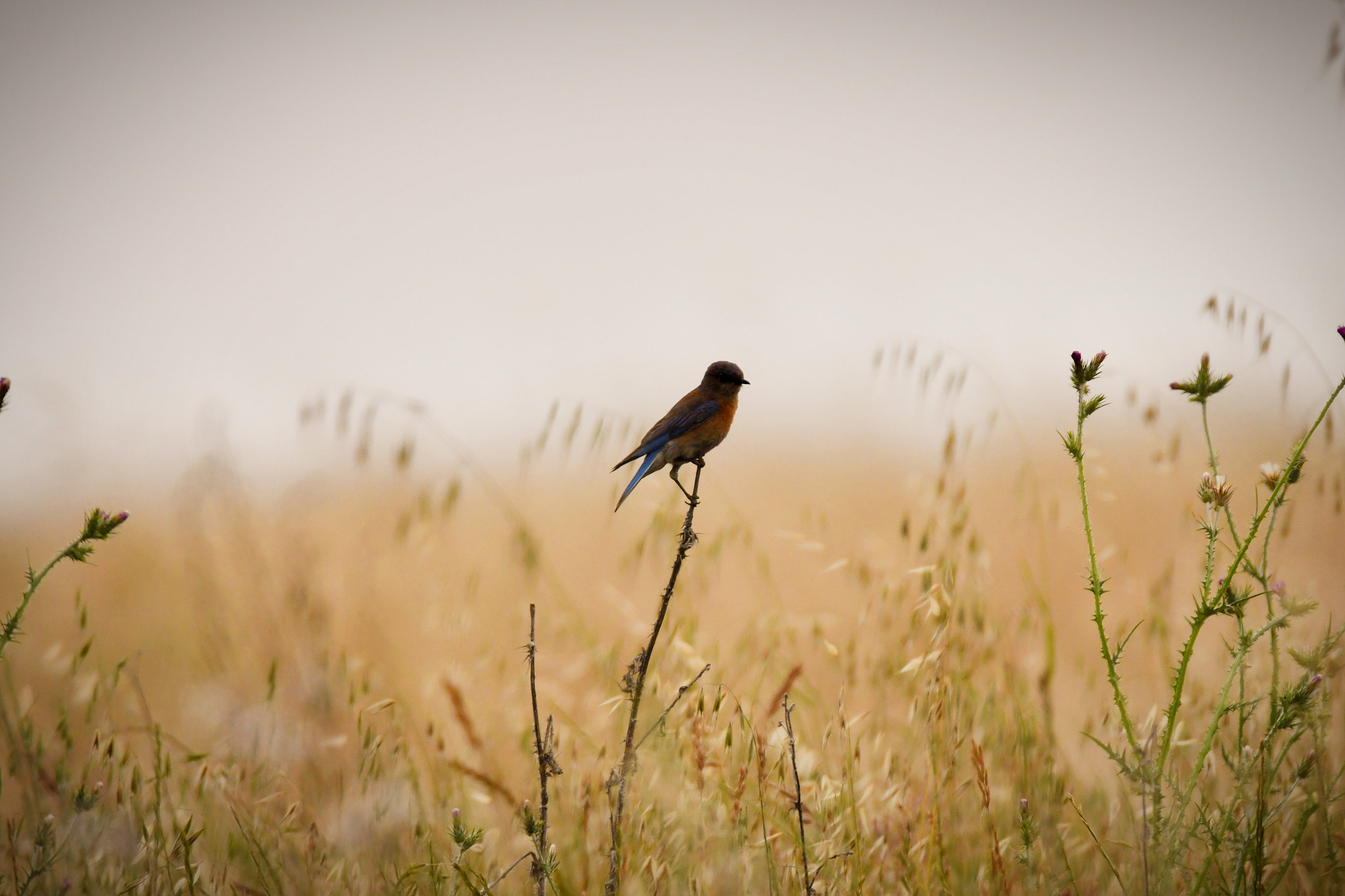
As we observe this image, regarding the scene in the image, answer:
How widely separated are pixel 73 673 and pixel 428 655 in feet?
8.19

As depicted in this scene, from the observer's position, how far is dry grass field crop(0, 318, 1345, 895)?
2119 millimetres

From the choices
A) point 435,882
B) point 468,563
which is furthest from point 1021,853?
point 468,563

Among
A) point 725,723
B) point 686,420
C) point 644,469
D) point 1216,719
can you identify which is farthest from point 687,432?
point 1216,719

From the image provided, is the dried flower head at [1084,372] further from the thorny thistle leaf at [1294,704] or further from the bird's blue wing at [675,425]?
the bird's blue wing at [675,425]

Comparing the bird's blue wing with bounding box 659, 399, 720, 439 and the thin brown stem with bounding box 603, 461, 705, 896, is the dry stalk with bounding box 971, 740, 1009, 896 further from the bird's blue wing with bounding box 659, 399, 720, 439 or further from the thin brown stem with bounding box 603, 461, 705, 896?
the bird's blue wing with bounding box 659, 399, 720, 439

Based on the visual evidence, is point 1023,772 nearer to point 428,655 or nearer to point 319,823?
point 319,823

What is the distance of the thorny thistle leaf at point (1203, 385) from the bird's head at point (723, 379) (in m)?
2.00

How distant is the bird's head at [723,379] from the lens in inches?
147

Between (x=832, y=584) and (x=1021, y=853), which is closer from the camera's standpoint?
(x=1021, y=853)

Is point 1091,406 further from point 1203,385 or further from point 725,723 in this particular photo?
point 725,723

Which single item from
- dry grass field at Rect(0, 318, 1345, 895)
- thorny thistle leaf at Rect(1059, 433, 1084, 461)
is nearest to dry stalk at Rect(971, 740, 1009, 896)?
dry grass field at Rect(0, 318, 1345, 895)

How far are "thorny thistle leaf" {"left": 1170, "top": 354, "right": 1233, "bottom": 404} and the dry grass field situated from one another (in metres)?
0.30

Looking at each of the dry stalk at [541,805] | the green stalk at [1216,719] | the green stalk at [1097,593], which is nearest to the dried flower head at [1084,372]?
the green stalk at [1097,593]

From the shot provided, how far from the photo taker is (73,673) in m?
2.96
